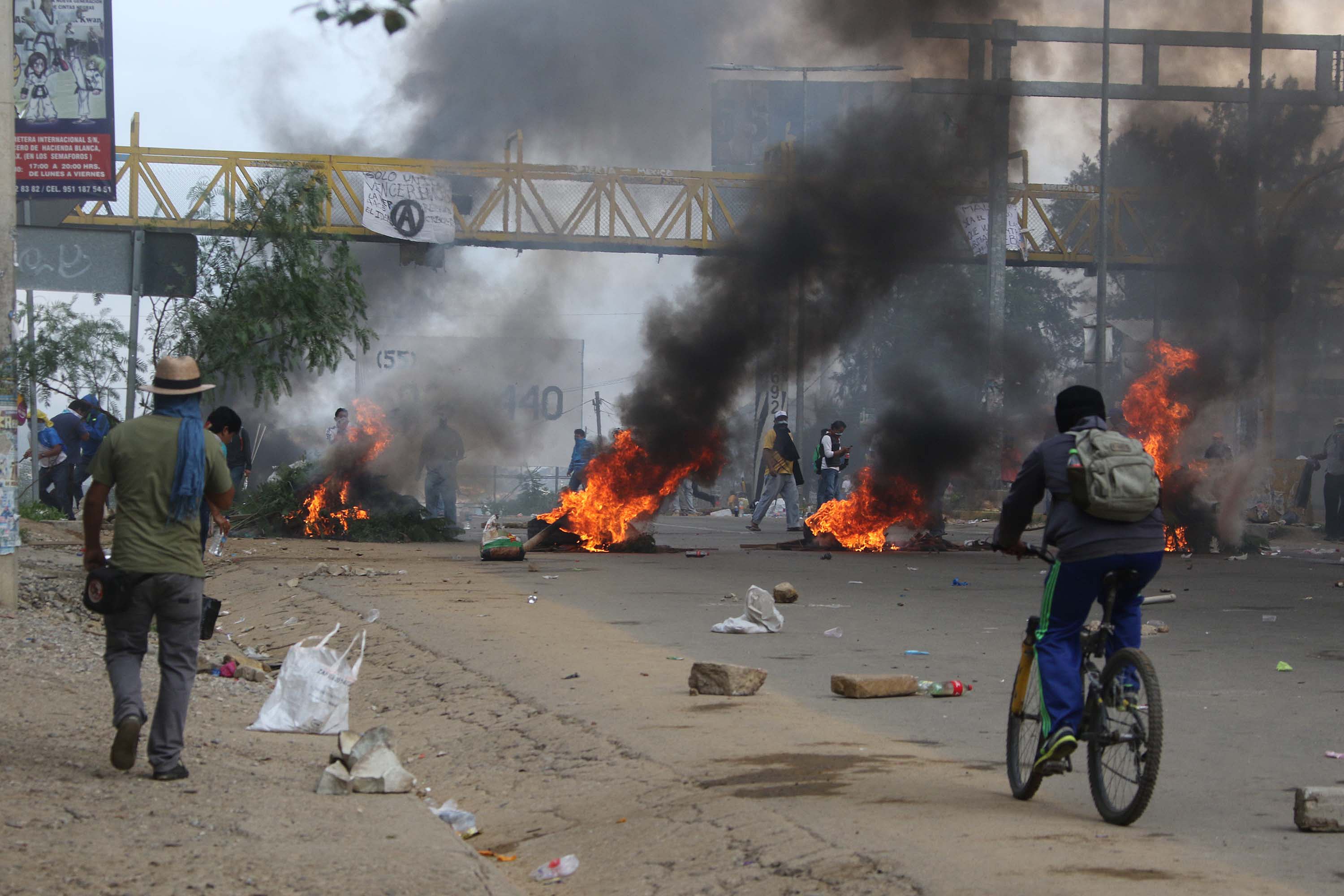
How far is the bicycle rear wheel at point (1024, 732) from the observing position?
193 inches

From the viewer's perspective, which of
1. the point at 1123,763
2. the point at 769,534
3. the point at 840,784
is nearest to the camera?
the point at 1123,763

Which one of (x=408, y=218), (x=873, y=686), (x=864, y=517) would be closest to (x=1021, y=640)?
(x=873, y=686)

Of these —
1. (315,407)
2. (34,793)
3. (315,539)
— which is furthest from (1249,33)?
(34,793)

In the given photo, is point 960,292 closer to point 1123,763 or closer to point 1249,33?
point 1249,33

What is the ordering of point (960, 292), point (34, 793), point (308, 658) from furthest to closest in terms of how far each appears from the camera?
1. point (960, 292)
2. point (308, 658)
3. point (34, 793)

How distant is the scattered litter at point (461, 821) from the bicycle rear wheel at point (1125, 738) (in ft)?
7.18

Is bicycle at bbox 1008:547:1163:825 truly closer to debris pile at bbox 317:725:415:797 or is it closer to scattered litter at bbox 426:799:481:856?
scattered litter at bbox 426:799:481:856

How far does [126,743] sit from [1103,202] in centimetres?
2247

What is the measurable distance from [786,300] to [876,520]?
350 cm

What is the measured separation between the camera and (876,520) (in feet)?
60.0

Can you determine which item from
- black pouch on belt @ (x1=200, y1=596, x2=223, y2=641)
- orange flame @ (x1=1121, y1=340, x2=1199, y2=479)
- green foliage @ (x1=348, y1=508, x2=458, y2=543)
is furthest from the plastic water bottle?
orange flame @ (x1=1121, y1=340, x2=1199, y2=479)

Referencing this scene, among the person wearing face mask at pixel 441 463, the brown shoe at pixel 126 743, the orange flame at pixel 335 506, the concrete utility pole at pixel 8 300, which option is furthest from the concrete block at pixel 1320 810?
the person wearing face mask at pixel 441 463

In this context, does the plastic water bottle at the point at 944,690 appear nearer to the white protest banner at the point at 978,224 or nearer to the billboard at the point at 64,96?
the billboard at the point at 64,96

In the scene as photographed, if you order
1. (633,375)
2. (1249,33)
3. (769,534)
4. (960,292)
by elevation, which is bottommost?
(769,534)
